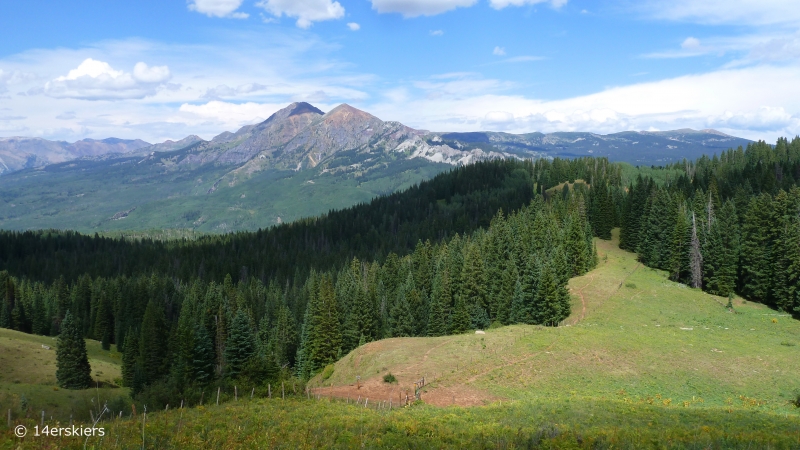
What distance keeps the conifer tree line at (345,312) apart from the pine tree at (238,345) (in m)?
0.14

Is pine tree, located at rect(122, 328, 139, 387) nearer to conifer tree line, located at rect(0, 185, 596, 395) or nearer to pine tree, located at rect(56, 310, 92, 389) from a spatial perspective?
conifer tree line, located at rect(0, 185, 596, 395)

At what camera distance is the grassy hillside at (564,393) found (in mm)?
22312

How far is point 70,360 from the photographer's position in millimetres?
71938

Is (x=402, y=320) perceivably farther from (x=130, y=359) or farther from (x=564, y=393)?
(x=130, y=359)

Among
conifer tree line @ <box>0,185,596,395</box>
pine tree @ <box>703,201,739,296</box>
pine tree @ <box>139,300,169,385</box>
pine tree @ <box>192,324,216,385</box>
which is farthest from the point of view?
pine tree @ <box>703,201,739,296</box>

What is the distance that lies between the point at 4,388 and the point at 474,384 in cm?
5977

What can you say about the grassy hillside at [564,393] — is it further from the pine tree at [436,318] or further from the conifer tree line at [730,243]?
the pine tree at [436,318]

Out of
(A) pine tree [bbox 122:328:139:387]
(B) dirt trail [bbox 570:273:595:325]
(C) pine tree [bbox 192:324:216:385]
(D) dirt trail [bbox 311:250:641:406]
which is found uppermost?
(D) dirt trail [bbox 311:250:641:406]

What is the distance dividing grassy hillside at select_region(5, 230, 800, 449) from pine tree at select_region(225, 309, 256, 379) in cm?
1599

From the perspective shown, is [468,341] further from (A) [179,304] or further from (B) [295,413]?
(A) [179,304]

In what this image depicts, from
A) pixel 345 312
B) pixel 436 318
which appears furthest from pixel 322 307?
pixel 436 318

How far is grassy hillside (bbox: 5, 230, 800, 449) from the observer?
73.2 feet

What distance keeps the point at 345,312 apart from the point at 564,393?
5424cm

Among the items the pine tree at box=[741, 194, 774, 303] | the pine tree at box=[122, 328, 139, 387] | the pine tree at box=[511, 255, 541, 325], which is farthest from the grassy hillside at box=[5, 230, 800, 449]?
the pine tree at box=[122, 328, 139, 387]
